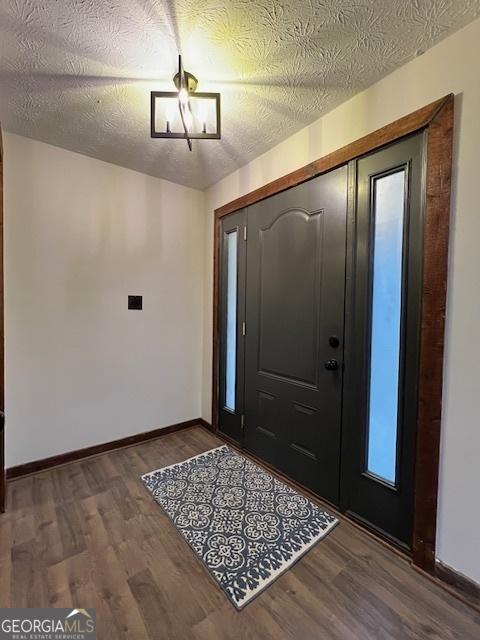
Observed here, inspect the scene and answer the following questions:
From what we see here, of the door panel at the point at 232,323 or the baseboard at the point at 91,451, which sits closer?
the baseboard at the point at 91,451

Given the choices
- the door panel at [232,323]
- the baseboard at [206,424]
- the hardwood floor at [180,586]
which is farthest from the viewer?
the baseboard at [206,424]

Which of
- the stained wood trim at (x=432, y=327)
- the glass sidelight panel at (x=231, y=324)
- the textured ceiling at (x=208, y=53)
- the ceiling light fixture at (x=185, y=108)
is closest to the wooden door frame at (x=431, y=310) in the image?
the stained wood trim at (x=432, y=327)

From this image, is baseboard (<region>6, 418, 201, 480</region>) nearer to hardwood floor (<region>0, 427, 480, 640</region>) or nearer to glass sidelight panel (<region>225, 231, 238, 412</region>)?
hardwood floor (<region>0, 427, 480, 640</region>)

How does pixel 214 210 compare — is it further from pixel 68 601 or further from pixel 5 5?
pixel 68 601

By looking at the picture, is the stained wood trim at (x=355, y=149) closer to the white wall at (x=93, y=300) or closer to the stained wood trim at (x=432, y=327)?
the stained wood trim at (x=432, y=327)

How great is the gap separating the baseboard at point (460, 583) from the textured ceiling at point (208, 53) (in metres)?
2.39

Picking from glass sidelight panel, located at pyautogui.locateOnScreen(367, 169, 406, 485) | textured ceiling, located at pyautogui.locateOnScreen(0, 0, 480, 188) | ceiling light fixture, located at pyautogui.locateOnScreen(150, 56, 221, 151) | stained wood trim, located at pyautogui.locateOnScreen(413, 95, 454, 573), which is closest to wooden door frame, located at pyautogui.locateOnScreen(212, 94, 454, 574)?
stained wood trim, located at pyautogui.locateOnScreen(413, 95, 454, 573)

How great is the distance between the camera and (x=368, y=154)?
1578mm

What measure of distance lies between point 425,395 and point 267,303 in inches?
47.1

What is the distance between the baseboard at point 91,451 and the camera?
6.83 ft

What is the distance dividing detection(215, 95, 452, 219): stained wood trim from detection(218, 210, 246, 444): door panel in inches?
12.3

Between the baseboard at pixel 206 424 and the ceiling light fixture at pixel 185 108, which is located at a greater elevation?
the ceiling light fixture at pixel 185 108

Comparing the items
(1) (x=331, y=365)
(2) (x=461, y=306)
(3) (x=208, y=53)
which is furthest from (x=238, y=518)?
(3) (x=208, y=53)

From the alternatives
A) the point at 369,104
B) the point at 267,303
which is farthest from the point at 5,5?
the point at 267,303
